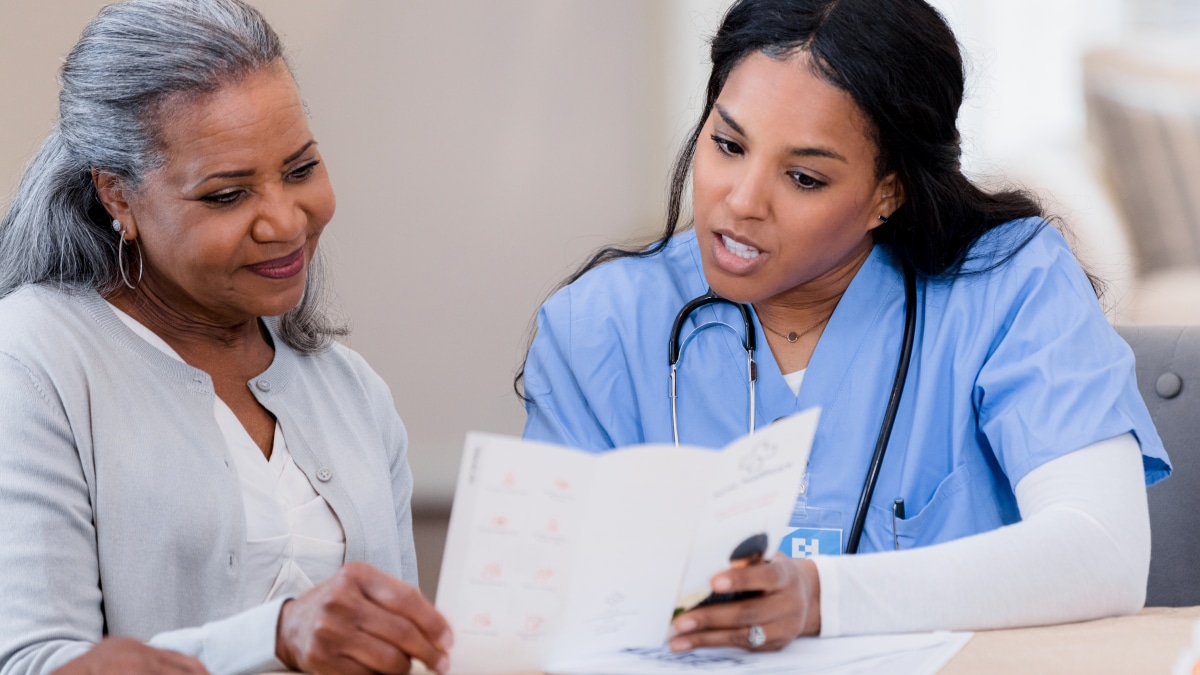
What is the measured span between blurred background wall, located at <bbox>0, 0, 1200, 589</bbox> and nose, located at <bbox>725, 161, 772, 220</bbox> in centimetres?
151

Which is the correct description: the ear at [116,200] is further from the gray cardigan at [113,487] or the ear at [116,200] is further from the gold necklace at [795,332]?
the gold necklace at [795,332]

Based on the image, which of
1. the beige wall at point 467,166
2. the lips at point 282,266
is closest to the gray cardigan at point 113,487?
the lips at point 282,266

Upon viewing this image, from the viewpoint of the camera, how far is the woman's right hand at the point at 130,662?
90 centimetres

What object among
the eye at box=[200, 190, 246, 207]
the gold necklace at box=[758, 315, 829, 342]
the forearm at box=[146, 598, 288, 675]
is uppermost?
the eye at box=[200, 190, 246, 207]

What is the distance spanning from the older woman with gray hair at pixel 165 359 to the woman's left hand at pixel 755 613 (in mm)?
429

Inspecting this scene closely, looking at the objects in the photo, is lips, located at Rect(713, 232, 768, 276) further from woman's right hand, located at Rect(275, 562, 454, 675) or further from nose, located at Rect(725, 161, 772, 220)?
woman's right hand, located at Rect(275, 562, 454, 675)

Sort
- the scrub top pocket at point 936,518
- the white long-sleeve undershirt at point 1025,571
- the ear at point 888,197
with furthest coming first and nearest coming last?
the ear at point 888,197 → the scrub top pocket at point 936,518 → the white long-sleeve undershirt at point 1025,571

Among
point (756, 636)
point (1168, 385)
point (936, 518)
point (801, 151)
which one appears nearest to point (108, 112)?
point (801, 151)

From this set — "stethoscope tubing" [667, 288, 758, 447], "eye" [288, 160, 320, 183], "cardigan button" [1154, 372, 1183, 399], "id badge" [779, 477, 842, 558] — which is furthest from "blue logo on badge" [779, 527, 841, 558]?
"eye" [288, 160, 320, 183]

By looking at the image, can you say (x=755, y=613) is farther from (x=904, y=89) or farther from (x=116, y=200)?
(x=116, y=200)

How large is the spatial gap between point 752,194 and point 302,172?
0.52 m

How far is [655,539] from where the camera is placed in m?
0.89

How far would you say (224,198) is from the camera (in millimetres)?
1287

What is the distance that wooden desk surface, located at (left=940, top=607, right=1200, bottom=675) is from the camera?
95 cm
